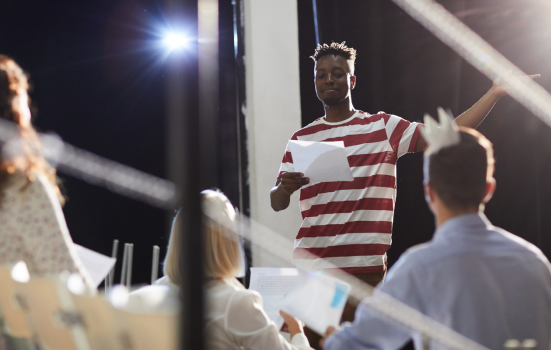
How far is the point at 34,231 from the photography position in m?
1.04

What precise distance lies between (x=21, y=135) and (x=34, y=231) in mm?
281

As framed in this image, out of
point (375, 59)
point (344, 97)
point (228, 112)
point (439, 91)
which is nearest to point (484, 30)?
point (439, 91)

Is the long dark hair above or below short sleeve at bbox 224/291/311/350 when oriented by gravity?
above

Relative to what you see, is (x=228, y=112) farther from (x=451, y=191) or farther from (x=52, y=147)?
(x=451, y=191)

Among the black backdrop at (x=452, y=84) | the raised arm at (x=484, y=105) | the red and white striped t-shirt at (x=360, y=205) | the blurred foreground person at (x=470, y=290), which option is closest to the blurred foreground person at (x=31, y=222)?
the blurred foreground person at (x=470, y=290)

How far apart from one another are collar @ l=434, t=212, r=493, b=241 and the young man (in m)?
0.82

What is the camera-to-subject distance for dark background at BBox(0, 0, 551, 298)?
82.8 inches

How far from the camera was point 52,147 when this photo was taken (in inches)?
109

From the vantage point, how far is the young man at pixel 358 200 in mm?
1667

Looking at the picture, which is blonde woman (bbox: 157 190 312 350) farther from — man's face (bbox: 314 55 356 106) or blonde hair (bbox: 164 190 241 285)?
man's face (bbox: 314 55 356 106)

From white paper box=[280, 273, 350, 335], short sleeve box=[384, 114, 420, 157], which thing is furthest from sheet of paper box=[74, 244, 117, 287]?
short sleeve box=[384, 114, 420, 157]

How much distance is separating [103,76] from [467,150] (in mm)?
2760

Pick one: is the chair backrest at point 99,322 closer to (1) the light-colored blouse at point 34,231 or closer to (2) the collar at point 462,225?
(1) the light-colored blouse at point 34,231

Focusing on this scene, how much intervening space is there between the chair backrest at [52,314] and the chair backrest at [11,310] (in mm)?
30
